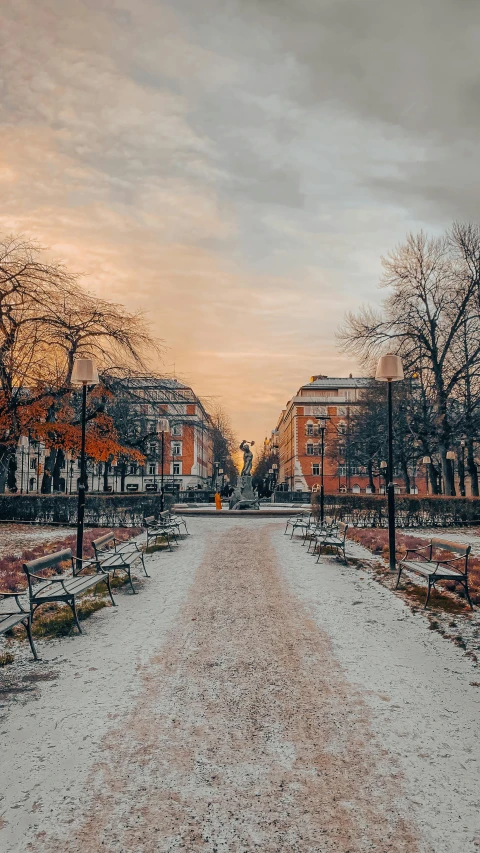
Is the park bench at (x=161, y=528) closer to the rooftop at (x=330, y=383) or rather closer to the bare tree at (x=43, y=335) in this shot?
the bare tree at (x=43, y=335)

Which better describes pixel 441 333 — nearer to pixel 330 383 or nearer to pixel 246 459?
pixel 246 459

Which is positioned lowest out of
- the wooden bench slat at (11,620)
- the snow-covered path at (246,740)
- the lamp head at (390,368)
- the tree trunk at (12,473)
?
the snow-covered path at (246,740)

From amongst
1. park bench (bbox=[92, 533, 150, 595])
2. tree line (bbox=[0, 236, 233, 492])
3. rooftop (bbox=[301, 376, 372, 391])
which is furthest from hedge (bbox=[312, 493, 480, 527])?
rooftop (bbox=[301, 376, 372, 391])

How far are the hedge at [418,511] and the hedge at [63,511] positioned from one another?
7.33 m

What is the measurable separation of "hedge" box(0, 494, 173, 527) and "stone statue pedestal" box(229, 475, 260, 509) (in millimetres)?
10584

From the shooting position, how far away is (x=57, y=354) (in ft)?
58.9

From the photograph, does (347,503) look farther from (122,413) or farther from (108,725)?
(108,725)

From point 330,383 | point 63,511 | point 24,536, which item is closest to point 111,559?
point 24,536

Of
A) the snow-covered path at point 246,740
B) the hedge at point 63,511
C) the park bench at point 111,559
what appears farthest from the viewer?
the hedge at point 63,511

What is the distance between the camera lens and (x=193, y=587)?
9.80 m

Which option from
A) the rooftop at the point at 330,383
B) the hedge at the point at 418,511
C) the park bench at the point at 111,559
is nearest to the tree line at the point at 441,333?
the hedge at the point at 418,511

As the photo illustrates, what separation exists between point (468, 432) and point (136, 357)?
57.7ft

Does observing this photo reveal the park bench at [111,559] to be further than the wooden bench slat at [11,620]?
Yes

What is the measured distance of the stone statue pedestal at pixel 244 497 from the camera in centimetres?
3078
